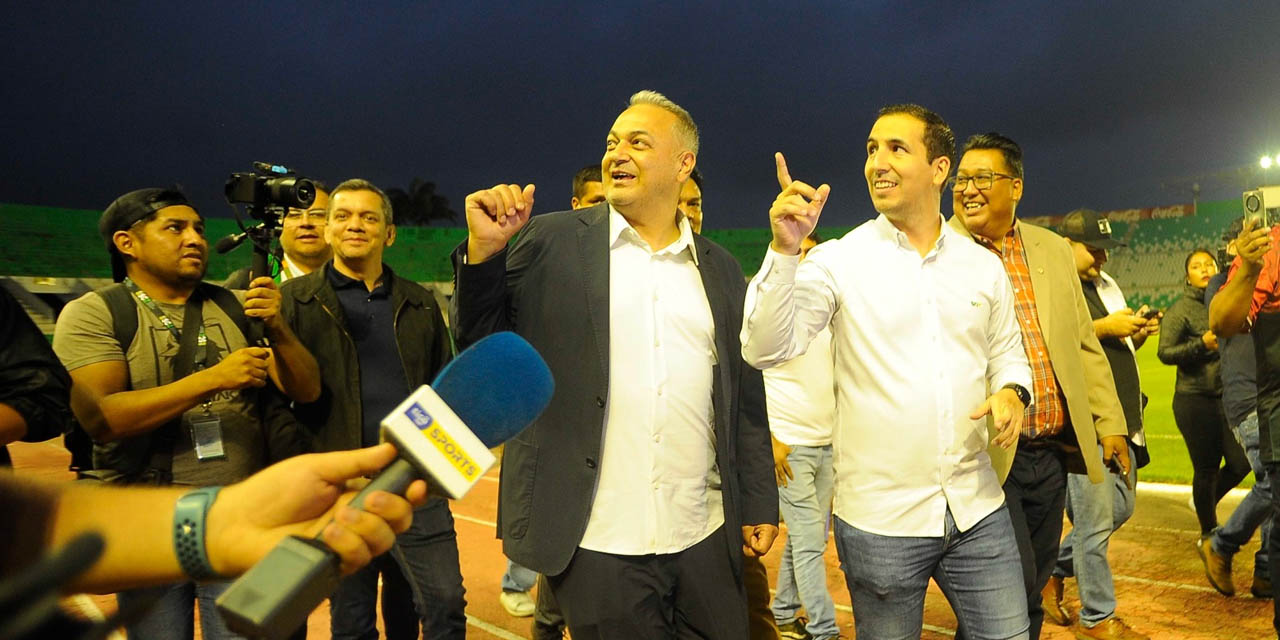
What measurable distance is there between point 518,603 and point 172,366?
309cm

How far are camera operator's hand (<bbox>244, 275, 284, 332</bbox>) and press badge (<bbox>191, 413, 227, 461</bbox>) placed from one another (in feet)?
1.45

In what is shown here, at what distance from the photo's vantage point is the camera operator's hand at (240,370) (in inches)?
130

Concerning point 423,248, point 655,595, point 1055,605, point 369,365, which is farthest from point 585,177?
point 423,248

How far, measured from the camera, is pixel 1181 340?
679 centimetres

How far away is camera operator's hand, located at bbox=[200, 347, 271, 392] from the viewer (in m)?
3.31

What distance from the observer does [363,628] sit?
3889 mm

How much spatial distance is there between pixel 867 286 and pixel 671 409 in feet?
2.75

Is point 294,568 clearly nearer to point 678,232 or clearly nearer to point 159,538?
point 159,538

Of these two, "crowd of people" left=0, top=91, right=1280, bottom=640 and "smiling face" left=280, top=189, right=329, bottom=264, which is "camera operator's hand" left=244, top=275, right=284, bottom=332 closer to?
"crowd of people" left=0, top=91, right=1280, bottom=640

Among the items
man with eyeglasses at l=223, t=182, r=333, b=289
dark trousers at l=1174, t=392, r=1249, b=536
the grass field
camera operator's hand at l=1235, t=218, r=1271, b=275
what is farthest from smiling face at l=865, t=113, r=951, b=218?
the grass field

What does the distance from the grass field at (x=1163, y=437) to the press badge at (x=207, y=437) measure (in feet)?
32.0

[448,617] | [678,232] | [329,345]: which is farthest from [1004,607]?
[329,345]

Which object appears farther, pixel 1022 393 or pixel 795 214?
pixel 1022 393

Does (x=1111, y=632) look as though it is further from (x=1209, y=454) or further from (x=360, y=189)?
(x=360, y=189)
